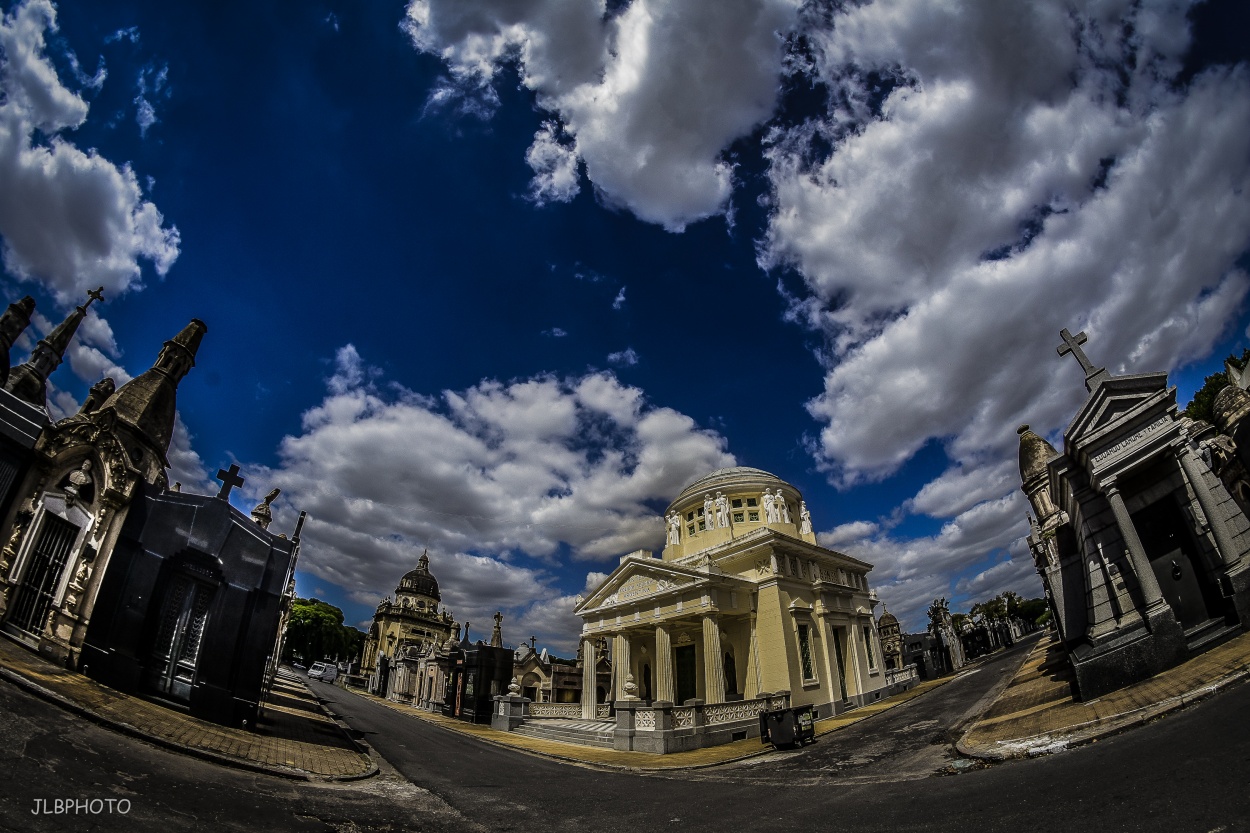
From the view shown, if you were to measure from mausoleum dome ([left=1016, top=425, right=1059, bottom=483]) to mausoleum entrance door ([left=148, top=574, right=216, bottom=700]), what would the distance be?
29929 millimetres

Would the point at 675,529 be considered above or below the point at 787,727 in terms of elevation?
above

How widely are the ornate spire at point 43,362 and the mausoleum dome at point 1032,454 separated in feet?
114

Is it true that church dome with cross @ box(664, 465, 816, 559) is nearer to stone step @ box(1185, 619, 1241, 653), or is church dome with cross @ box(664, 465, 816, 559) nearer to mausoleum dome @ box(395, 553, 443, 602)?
stone step @ box(1185, 619, 1241, 653)

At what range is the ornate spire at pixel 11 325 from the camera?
42.8 feet

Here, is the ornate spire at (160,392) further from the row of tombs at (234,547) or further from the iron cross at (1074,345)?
the iron cross at (1074,345)

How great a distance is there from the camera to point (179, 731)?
916 centimetres

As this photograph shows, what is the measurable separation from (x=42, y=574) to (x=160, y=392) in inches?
Result: 217

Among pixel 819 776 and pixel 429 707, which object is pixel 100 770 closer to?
pixel 819 776

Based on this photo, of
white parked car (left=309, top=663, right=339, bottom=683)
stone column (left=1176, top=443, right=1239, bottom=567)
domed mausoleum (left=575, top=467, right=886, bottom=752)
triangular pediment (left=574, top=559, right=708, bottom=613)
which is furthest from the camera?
white parked car (left=309, top=663, right=339, bottom=683)

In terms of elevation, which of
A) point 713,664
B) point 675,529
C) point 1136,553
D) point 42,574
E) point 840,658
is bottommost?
point 840,658

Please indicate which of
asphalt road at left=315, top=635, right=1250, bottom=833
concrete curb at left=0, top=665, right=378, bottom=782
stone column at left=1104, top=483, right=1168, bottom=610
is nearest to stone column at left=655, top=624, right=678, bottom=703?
asphalt road at left=315, top=635, right=1250, bottom=833

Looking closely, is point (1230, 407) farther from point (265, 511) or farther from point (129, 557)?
point (265, 511)

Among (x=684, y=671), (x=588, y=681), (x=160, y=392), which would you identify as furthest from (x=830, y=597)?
(x=160, y=392)

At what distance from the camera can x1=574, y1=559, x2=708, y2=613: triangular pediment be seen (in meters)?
25.9
